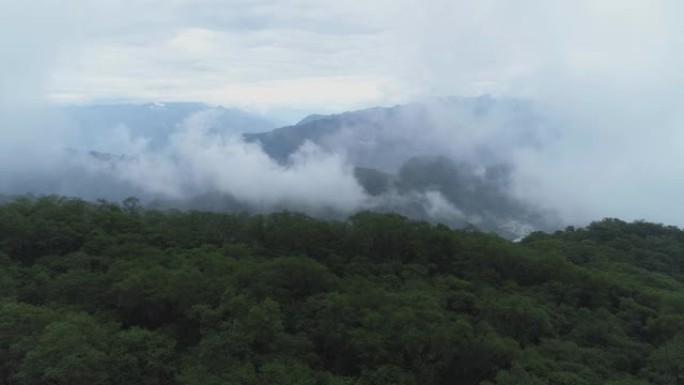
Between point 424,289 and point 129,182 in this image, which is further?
point 129,182

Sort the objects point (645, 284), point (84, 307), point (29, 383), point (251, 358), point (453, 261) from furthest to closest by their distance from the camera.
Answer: point (645, 284), point (453, 261), point (84, 307), point (251, 358), point (29, 383)

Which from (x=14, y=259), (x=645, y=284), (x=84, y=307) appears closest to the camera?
(x=84, y=307)

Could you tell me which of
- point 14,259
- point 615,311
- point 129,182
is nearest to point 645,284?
point 615,311

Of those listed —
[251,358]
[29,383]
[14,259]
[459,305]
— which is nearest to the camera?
[29,383]

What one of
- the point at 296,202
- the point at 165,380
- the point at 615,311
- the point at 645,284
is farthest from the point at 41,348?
the point at 296,202

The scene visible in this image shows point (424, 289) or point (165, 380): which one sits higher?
point (424, 289)

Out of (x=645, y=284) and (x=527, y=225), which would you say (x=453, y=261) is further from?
(x=527, y=225)
